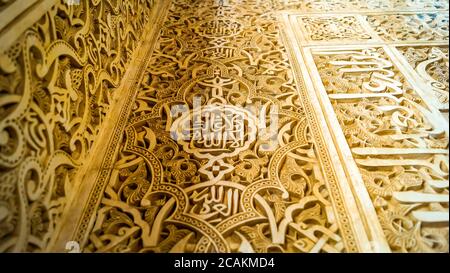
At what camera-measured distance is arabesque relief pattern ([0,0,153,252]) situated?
77cm

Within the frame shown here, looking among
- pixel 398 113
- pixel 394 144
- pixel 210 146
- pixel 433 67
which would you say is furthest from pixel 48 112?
pixel 433 67

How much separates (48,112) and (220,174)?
593 mm

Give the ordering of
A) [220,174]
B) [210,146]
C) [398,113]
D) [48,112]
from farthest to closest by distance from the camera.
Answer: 1. [398,113]
2. [210,146]
3. [220,174]
4. [48,112]

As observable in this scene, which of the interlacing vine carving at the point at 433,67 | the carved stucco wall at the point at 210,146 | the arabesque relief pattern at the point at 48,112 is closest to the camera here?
the arabesque relief pattern at the point at 48,112

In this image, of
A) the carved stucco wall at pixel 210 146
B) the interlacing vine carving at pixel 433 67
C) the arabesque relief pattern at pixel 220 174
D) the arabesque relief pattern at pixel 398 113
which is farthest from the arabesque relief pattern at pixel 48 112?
the interlacing vine carving at pixel 433 67

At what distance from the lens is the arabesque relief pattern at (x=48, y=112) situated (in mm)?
766

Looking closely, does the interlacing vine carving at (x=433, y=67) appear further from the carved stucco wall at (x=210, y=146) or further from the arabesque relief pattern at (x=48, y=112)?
the arabesque relief pattern at (x=48, y=112)

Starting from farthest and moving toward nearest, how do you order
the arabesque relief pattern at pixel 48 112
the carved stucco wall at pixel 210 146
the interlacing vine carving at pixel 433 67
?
the interlacing vine carving at pixel 433 67, the carved stucco wall at pixel 210 146, the arabesque relief pattern at pixel 48 112

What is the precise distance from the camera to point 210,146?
122 centimetres

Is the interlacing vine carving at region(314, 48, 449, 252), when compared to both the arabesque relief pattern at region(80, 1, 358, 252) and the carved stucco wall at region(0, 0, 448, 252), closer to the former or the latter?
the carved stucco wall at region(0, 0, 448, 252)

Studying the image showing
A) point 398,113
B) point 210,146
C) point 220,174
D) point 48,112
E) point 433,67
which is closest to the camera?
point 48,112

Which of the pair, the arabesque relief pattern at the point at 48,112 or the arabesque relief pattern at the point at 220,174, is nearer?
the arabesque relief pattern at the point at 48,112

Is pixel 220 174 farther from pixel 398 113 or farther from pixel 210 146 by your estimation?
pixel 398 113

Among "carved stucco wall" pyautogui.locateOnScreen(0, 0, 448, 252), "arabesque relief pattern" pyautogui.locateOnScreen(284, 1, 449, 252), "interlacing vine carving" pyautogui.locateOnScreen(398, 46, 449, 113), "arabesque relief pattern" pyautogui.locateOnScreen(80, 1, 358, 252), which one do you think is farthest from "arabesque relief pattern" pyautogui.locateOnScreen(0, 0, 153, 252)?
"interlacing vine carving" pyautogui.locateOnScreen(398, 46, 449, 113)
